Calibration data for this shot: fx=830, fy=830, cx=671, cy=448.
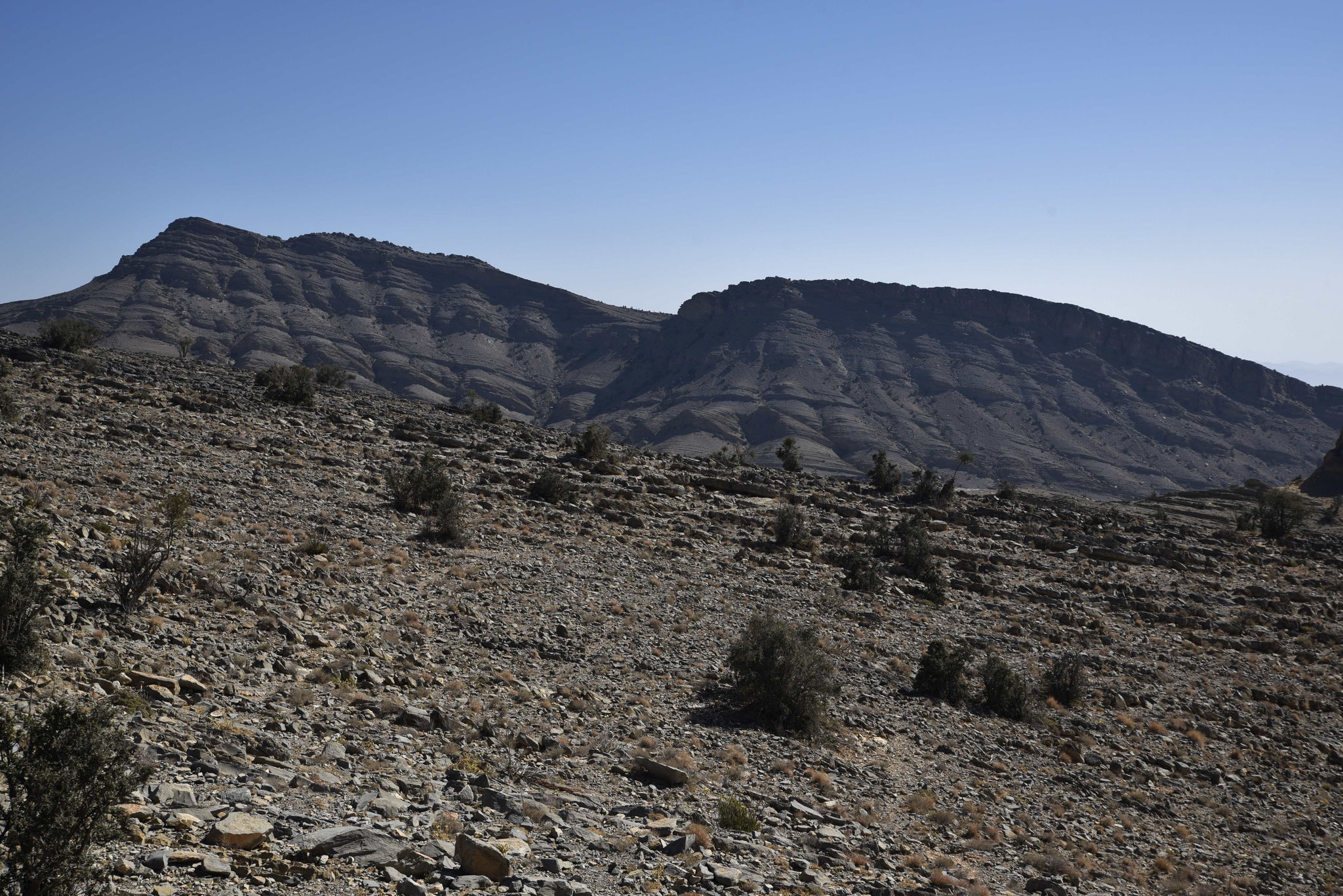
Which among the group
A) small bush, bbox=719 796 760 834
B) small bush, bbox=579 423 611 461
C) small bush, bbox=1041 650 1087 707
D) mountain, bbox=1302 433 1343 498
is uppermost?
mountain, bbox=1302 433 1343 498

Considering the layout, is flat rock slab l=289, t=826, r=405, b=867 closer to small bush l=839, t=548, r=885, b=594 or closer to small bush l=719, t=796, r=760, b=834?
small bush l=719, t=796, r=760, b=834

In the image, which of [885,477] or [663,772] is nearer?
[663,772]

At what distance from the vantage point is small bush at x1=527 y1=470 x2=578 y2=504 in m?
26.1

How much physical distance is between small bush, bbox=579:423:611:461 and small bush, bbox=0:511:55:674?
85.3ft

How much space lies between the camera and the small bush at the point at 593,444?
3547 centimetres

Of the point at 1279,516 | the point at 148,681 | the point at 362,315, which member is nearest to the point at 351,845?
the point at 148,681

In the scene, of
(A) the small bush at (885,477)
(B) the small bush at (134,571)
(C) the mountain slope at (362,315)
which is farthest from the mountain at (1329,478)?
(C) the mountain slope at (362,315)

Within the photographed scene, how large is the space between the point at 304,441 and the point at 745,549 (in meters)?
14.4

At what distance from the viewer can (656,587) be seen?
19.6 metres

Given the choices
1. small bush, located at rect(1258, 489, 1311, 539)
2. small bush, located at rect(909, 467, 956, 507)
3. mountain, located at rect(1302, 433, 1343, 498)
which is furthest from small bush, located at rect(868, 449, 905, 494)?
mountain, located at rect(1302, 433, 1343, 498)

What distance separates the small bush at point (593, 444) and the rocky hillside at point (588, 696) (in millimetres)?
6054

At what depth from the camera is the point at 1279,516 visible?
4281 cm

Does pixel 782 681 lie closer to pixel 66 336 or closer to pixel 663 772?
pixel 663 772

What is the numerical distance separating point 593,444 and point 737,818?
2723cm
